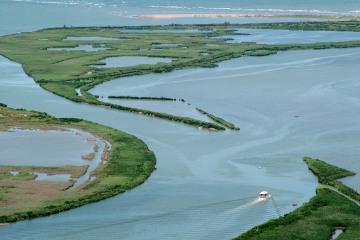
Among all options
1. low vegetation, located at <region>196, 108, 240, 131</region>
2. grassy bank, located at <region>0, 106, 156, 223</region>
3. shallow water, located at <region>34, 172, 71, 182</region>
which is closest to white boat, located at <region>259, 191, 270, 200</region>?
grassy bank, located at <region>0, 106, 156, 223</region>

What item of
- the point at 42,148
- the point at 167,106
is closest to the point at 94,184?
the point at 42,148

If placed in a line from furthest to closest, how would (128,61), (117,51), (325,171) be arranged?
(117,51)
(128,61)
(325,171)

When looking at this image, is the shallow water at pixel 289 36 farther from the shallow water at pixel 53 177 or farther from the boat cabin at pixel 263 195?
the boat cabin at pixel 263 195

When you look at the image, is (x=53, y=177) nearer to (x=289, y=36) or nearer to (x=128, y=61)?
(x=128, y=61)

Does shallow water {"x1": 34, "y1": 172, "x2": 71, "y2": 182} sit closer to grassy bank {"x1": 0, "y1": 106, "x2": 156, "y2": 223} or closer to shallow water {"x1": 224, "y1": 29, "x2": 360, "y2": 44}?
grassy bank {"x1": 0, "y1": 106, "x2": 156, "y2": 223}

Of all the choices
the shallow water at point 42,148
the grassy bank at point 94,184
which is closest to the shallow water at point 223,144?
the grassy bank at point 94,184

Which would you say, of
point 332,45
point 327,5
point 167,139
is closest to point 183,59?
point 332,45
